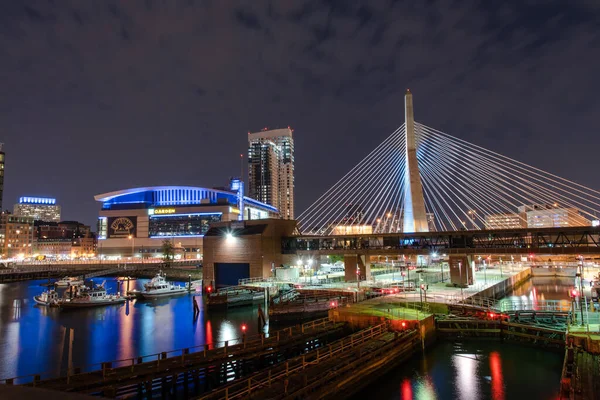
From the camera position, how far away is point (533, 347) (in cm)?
2623

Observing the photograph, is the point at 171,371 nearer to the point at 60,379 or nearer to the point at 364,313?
the point at 60,379

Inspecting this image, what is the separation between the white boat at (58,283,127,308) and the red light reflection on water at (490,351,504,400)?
4331cm

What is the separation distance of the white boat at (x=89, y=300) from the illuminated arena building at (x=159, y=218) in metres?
61.6

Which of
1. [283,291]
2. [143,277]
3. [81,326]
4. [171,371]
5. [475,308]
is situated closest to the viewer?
[171,371]

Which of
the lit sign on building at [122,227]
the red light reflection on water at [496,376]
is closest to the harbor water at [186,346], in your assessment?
the red light reflection on water at [496,376]

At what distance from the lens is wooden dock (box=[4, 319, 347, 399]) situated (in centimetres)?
1644

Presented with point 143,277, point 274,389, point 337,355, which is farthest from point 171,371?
point 143,277

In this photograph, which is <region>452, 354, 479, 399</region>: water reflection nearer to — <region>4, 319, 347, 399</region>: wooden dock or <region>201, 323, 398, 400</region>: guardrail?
<region>201, 323, 398, 400</region>: guardrail

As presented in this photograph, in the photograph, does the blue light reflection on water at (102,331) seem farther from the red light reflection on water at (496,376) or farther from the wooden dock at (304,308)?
the red light reflection on water at (496,376)

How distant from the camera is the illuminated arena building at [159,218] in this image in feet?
376

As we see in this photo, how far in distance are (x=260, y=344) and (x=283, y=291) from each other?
1958 centimetres

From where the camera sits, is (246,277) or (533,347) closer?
(533,347)

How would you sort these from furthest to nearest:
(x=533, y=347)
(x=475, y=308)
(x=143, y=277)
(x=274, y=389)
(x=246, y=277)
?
(x=143, y=277), (x=246, y=277), (x=475, y=308), (x=533, y=347), (x=274, y=389)

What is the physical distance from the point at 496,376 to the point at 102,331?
31.9 meters
